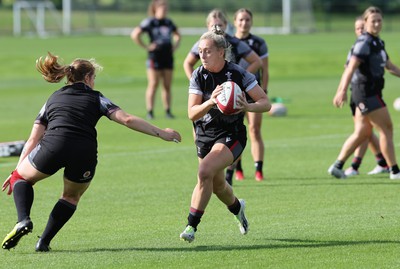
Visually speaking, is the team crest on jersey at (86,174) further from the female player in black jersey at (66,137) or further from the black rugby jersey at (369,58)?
the black rugby jersey at (369,58)

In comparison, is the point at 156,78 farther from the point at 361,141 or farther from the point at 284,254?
the point at 284,254

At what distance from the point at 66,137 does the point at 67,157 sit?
0.17 meters

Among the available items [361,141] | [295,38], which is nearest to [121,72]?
[295,38]

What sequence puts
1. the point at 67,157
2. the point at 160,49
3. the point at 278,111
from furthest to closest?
the point at 278,111 → the point at 160,49 → the point at 67,157

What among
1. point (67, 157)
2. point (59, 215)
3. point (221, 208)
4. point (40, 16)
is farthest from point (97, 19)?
point (67, 157)

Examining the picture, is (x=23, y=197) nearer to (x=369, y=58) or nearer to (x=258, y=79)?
(x=258, y=79)

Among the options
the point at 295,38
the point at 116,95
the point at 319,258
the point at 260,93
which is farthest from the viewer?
the point at 295,38

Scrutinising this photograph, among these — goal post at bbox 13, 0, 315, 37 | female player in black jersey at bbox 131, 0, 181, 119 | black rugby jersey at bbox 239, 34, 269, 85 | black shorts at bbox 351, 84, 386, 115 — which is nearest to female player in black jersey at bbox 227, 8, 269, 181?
black rugby jersey at bbox 239, 34, 269, 85

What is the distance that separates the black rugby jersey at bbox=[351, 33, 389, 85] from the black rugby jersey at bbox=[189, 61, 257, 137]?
13.0ft

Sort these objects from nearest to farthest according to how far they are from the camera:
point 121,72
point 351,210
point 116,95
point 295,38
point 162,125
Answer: point 351,210
point 162,125
point 116,95
point 121,72
point 295,38

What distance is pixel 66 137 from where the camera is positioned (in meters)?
8.39

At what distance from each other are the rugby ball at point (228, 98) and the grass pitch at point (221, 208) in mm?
1229

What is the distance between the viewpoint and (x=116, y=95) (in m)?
26.9

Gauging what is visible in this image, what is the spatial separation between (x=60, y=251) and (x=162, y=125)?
1124 cm
